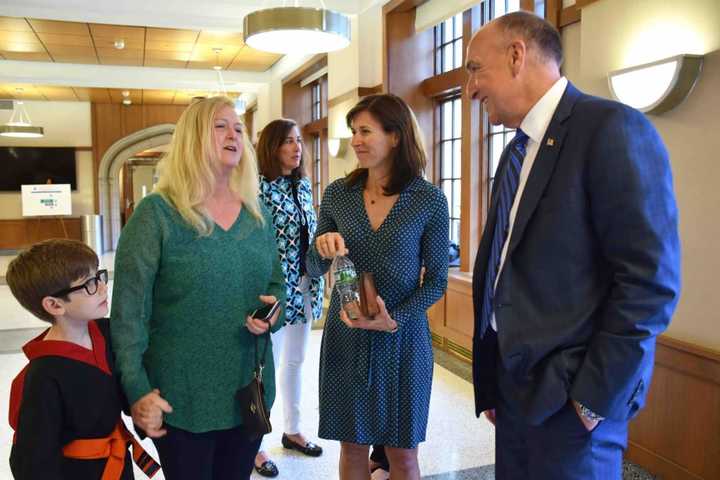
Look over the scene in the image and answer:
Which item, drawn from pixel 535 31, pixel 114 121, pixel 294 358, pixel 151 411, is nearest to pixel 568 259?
pixel 535 31

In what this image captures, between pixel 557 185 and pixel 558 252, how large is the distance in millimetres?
148

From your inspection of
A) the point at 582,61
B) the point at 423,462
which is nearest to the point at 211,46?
the point at 582,61

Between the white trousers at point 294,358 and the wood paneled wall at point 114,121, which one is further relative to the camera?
the wood paneled wall at point 114,121

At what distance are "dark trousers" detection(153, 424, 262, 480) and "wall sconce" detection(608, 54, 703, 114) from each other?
2218 mm

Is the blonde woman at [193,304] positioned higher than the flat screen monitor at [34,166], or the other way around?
the flat screen monitor at [34,166]

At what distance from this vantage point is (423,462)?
3.21 metres

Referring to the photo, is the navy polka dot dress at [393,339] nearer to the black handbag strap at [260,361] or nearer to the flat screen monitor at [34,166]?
the black handbag strap at [260,361]

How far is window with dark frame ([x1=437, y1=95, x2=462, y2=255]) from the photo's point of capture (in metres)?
5.65

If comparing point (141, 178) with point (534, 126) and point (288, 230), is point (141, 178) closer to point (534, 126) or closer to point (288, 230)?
point (288, 230)

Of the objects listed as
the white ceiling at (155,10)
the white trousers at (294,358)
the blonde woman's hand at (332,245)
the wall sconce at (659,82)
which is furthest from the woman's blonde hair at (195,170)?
the white ceiling at (155,10)

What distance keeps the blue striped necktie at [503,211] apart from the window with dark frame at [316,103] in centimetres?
828

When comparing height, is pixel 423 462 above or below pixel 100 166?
below

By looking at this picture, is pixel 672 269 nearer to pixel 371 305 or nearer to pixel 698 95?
pixel 371 305

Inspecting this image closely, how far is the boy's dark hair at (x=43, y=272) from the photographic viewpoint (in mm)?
1542
